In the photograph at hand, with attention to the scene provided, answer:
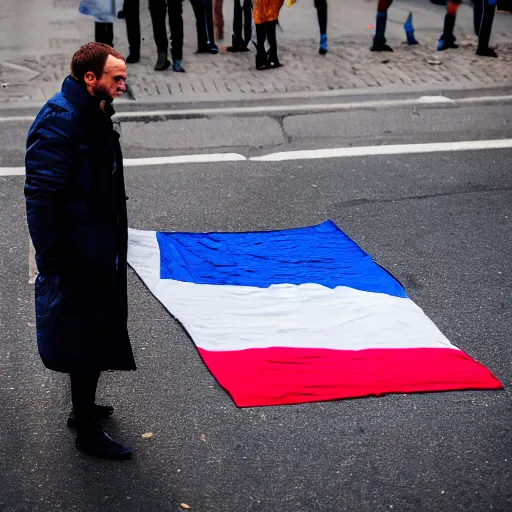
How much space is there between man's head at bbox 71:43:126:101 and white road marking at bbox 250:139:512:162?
178 inches

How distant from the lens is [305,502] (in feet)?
12.3

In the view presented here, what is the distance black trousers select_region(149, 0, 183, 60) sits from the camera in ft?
36.1

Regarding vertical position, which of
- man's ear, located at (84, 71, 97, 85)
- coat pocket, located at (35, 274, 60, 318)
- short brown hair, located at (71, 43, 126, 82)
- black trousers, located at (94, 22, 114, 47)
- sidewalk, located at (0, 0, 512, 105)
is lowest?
sidewalk, located at (0, 0, 512, 105)

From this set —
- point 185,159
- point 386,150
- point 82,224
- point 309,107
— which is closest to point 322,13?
point 309,107

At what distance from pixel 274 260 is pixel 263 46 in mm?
5580

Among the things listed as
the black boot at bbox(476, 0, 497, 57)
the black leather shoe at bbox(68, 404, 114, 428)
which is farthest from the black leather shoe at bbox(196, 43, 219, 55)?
the black leather shoe at bbox(68, 404, 114, 428)

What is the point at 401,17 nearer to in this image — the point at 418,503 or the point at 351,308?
the point at 351,308

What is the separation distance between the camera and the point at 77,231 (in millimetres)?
3684

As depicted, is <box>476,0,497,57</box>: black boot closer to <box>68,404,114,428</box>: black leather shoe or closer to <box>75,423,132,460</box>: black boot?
<box>68,404,114,428</box>: black leather shoe

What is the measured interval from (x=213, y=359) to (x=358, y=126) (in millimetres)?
4921

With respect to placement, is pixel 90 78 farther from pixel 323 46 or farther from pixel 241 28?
pixel 241 28

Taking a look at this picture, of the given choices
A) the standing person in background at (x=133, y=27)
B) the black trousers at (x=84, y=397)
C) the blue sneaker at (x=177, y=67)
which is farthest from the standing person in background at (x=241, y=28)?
the black trousers at (x=84, y=397)

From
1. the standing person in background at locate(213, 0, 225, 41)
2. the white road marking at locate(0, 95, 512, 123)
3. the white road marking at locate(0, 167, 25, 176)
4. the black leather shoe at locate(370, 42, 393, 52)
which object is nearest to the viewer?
the white road marking at locate(0, 167, 25, 176)

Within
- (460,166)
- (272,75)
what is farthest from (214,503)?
(272,75)
